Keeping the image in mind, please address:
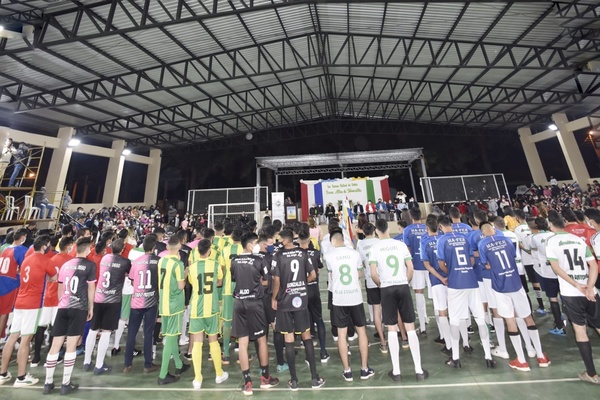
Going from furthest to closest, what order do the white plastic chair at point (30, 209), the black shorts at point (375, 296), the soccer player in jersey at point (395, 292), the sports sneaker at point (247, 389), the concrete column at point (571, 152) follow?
the concrete column at point (571, 152) → the white plastic chair at point (30, 209) → the black shorts at point (375, 296) → the soccer player in jersey at point (395, 292) → the sports sneaker at point (247, 389)

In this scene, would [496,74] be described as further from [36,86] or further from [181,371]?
[36,86]

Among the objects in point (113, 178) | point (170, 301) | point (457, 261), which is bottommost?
point (170, 301)

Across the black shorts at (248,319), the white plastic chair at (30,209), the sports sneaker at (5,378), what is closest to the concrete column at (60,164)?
the white plastic chair at (30,209)

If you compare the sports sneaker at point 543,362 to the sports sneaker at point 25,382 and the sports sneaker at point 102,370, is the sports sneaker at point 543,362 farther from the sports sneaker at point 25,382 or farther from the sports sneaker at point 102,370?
the sports sneaker at point 25,382

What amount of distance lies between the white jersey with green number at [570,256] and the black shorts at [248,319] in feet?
12.4

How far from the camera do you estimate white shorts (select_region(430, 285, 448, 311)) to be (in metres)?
3.95

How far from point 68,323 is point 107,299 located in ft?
1.59

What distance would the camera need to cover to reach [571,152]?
1620 cm

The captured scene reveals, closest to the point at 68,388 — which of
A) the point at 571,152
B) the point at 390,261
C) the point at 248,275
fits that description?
the point at 248,275

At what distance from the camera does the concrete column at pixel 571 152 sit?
16.0m

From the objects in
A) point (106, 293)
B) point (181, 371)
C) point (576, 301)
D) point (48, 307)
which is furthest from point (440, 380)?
point (48, 307)

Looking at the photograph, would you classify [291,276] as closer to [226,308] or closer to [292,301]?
[292,301]

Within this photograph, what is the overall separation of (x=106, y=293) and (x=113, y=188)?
1673 cm

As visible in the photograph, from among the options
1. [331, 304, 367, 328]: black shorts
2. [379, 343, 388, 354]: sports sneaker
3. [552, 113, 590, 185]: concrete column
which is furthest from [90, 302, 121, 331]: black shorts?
[552, 113, 590, 185]: concrete column
